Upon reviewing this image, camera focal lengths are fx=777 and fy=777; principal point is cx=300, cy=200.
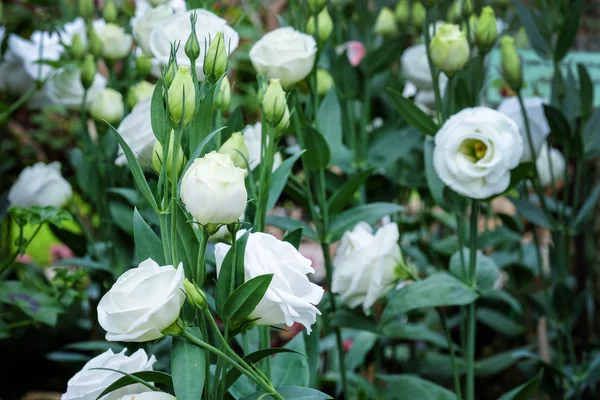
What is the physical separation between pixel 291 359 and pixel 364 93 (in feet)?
1.57

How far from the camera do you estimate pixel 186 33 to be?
68cm

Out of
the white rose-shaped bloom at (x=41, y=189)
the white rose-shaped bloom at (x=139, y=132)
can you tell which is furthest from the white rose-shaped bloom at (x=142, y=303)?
the white rose-shaped bloom at (x=41, y=189)

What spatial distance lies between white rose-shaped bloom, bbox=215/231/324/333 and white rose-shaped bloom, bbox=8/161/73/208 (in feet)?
2.01

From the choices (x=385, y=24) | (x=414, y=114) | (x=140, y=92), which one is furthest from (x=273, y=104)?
(x=385, y=24)

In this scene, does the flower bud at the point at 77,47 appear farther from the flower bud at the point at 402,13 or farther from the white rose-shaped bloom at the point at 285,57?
the flower bud at the point at 402,13

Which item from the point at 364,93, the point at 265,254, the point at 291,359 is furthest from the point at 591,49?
the point at 265,254

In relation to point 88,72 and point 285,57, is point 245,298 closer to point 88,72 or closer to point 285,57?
point 285,57

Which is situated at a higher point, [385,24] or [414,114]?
[385,24]

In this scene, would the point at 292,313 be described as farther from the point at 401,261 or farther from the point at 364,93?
the point at 364,93

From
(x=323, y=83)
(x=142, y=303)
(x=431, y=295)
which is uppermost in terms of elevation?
(x=323, y=83)

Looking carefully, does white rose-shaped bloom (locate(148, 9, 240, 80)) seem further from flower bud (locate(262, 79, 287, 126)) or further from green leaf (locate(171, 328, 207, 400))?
green leaf (locate(171, 328, 207, 400))

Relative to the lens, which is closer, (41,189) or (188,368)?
(188,368)

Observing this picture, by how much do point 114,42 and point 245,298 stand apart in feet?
2.01

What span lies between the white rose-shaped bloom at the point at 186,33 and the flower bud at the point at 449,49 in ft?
0.69
